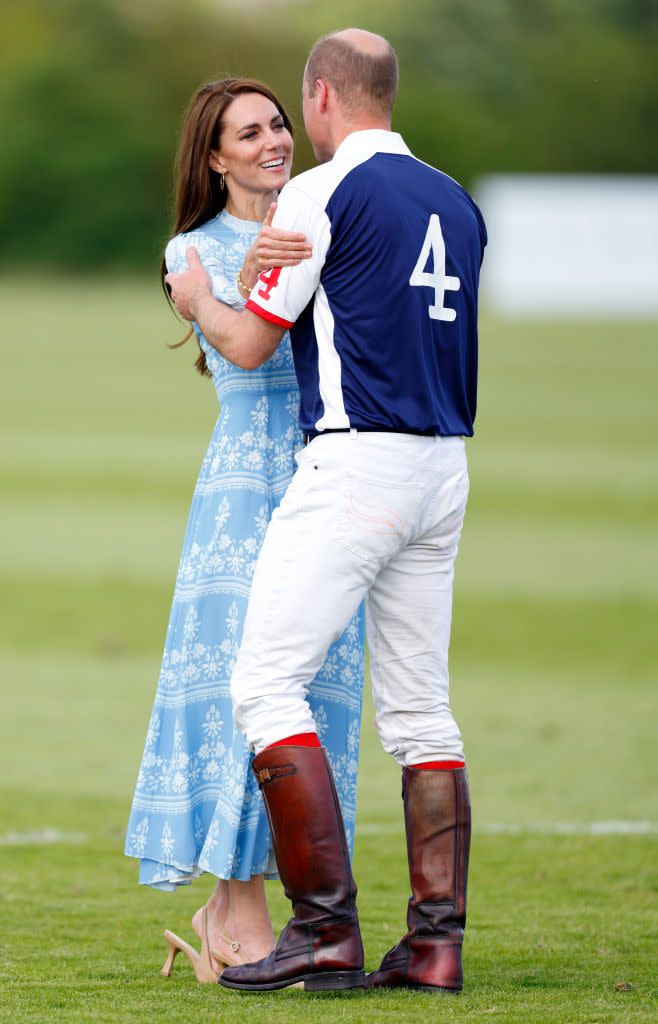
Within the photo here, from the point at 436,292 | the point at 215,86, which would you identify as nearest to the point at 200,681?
the point at 436,292

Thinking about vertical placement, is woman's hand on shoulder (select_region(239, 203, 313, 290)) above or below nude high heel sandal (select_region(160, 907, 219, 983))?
above

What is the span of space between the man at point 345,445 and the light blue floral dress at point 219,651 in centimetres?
38

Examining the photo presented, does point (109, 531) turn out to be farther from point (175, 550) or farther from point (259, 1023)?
point (259, 1023)

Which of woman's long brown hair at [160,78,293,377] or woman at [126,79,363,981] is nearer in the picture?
woman at [126,79,363,981]

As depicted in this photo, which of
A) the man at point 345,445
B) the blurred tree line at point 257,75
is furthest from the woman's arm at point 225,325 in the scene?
the blurred tree line at point 257,75

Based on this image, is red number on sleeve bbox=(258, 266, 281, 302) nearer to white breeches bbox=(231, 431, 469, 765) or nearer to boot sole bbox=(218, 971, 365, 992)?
white breeches bbox=(231, 431, 469, 765)

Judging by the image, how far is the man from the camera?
345 centimetres

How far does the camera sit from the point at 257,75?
73.9 meters

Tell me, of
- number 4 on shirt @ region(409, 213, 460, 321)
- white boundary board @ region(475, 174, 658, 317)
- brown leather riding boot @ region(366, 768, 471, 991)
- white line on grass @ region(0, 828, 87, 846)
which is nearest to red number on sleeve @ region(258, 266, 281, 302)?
number 4 on shirt @ region(409, 213, 460, 321)

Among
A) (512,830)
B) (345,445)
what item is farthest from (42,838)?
(345,445)

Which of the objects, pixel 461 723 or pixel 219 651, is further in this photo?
pixel 461 723

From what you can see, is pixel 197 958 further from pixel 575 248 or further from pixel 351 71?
pixel 575 248

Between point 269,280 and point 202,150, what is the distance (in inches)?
28.4

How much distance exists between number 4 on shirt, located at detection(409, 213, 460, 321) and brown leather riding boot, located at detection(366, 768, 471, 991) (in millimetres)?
978
